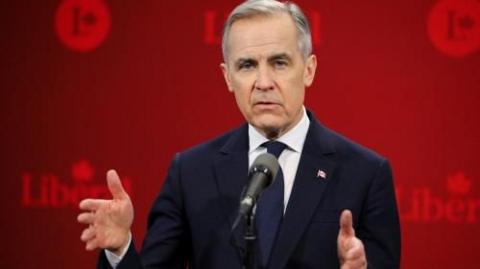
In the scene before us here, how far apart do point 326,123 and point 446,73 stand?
546mm

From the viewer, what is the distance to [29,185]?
11.0 ft

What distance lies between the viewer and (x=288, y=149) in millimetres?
1989

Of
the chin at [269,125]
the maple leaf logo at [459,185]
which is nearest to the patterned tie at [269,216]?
the chin at [269,125]

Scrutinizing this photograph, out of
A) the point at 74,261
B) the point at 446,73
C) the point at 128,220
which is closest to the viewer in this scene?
the point at 128,220

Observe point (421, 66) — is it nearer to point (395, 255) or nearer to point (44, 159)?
point (395, 255)

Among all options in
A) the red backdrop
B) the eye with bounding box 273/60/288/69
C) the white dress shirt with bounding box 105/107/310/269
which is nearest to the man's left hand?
the white dress shirt with bounding box 105/107/310/269

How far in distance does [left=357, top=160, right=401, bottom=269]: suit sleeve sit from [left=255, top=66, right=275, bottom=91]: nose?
36 centimetres

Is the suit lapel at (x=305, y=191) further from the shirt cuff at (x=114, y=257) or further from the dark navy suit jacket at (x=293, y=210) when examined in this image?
the shirt cuff at (x=114, y=257)

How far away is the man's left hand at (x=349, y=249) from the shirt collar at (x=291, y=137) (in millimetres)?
403

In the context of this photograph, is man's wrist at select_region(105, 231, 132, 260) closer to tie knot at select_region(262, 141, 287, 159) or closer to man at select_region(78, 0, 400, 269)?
man at select_region(78, 0, 400, 269)

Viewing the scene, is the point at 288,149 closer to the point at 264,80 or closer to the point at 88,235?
the point at 264,80

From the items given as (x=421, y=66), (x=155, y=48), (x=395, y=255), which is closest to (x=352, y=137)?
(x=421, y=66)

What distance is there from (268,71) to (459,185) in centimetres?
154

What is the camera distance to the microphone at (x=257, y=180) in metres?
1.47
